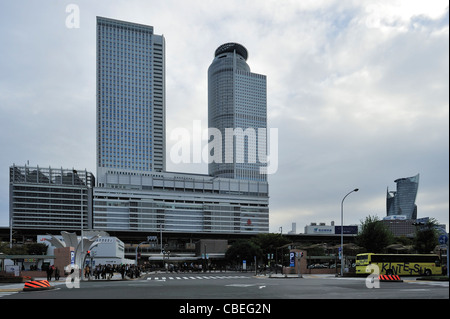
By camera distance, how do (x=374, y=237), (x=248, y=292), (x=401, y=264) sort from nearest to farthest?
1. (x=248, y=292)
2. (x=401, y=264)
3. (x=374, y=237)

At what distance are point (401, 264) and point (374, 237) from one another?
724 inches

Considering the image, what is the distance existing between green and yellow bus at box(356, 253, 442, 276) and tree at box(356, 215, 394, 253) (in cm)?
1672

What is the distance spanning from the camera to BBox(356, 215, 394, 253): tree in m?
64.9

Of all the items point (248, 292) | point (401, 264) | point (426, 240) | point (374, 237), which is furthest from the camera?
point (374, 237)

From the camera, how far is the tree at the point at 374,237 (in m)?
64.9

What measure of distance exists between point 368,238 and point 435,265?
1766 cm

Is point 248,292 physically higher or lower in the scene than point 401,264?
higher

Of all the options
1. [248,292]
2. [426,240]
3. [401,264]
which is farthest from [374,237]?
[248,292]

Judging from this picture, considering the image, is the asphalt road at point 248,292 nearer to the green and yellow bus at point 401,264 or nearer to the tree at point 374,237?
the green and yellow bus at point 401,264

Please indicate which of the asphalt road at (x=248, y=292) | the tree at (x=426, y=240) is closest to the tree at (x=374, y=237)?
the tree at (x=426, y=240)

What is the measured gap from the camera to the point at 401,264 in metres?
47.0

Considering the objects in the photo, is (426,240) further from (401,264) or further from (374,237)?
(401,264)
